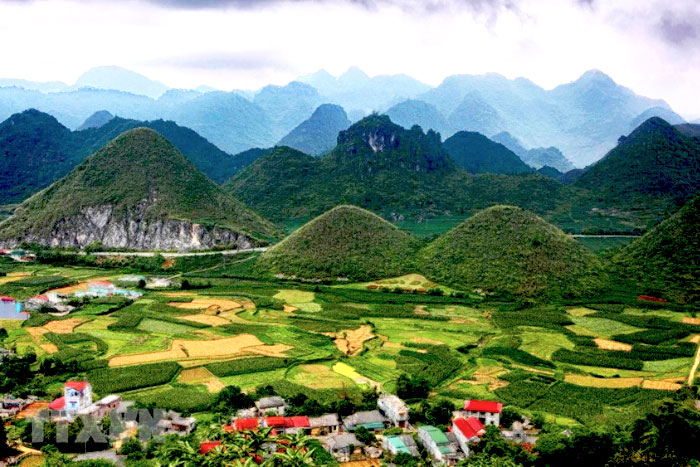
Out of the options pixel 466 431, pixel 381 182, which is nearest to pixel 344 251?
pixel 466 431

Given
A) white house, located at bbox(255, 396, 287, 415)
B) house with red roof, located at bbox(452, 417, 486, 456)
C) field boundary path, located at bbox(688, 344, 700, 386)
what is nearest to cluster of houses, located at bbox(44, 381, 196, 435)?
white house, located at bbox(255, 396, 287, 415)

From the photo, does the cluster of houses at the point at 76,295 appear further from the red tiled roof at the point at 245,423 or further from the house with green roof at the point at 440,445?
the house with green roof at the point at 440,445

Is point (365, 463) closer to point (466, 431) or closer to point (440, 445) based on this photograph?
point (440, 445)

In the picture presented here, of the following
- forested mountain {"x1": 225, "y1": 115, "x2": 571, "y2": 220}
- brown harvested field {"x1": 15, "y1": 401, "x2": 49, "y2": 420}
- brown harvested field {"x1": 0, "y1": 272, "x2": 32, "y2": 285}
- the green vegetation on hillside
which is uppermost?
forested mountain {"x1": 225, "y1": 115, "x2": 571, "y2": 220}

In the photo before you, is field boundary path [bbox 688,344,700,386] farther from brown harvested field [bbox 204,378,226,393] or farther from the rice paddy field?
brown harvested field [bbox 204,378,226,393]

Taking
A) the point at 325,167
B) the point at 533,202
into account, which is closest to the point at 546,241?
the point at 533,202
